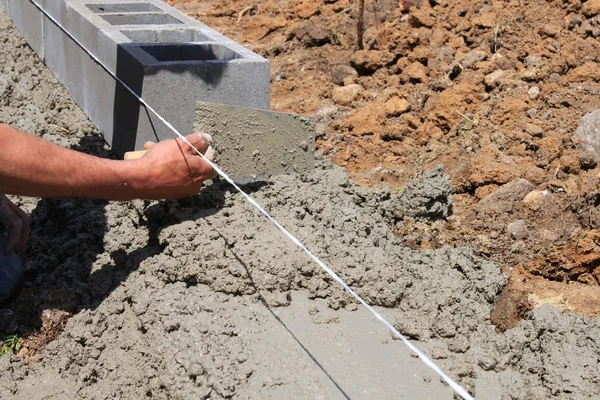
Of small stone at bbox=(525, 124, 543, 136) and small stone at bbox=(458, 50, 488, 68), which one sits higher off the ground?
small stone at bbox=(458, 50, 488, 68)

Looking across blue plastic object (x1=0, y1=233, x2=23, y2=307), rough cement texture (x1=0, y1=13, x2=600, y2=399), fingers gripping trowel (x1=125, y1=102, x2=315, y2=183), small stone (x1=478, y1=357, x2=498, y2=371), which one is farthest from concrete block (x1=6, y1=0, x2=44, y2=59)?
small stone (x1=478, y1=357, x2=498, y2=371)

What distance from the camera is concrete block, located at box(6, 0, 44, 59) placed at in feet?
22.6

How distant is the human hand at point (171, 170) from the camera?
11.1 feet

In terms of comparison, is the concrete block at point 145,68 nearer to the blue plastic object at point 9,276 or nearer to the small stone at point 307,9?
the blue plastic object at point 9,276

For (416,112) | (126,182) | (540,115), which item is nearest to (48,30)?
(416,112)

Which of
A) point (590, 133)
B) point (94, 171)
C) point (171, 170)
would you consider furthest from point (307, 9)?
point (94, 171)

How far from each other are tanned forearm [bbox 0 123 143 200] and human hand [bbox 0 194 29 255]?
0.68m

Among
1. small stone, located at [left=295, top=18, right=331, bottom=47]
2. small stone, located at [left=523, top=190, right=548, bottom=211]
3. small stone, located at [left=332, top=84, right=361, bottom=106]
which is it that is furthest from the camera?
small stone, located at [left=295, top=18, right=331, bottom=47]

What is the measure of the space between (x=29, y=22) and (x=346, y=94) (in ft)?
11.8

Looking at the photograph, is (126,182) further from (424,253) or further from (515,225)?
Answer: (515,225)

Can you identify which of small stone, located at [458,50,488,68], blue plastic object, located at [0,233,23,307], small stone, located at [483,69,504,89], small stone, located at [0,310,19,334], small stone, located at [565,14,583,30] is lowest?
small stone, located at [0,310,19,334]

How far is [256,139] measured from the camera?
4156mm

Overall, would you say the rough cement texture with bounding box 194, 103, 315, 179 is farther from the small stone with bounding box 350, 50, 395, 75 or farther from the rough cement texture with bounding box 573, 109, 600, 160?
the small stone with bounding box 350, 50, 395, 75

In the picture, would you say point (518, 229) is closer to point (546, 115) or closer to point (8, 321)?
point (546, 115)
